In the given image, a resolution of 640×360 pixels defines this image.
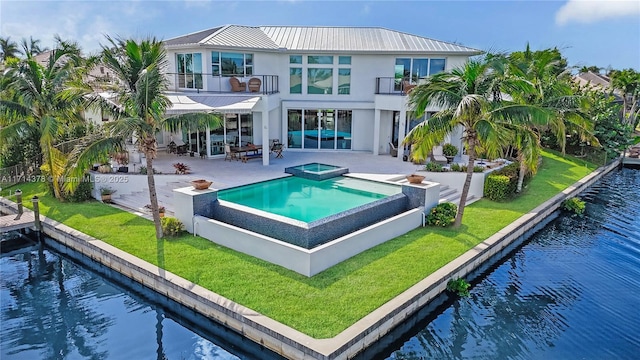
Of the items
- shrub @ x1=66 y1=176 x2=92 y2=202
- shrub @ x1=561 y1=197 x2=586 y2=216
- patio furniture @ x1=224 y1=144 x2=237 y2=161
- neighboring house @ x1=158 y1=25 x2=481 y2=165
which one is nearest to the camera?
shrub @ x1=66 y1=176 x2=92 y2=202

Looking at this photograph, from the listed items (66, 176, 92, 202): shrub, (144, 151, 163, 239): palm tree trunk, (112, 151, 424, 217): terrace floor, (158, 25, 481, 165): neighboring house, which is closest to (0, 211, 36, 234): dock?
(66, 176, 92, 202): shrub

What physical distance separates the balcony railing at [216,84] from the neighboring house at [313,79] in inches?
2.3

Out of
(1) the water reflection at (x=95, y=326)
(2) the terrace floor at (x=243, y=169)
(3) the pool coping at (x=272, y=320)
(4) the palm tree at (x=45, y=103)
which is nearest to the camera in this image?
(3) the pool coping at (x=272, y=320)

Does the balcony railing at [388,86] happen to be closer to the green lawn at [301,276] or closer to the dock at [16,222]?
the green lawn at [301,276]

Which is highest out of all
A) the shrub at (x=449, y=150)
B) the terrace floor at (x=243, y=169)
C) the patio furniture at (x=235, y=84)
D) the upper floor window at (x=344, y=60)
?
the upper floor window at (x=344, y=60)

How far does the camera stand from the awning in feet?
67.6

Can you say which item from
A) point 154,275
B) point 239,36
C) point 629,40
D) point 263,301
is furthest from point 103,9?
point 629,40

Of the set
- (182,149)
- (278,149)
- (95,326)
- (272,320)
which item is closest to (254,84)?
(278,149)

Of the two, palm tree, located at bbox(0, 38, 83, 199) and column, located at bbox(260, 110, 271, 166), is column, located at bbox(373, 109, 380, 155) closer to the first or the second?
column, located at bbox(260, 110, 271, 166)

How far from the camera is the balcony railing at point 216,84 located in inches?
950

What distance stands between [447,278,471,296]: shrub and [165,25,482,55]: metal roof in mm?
17640

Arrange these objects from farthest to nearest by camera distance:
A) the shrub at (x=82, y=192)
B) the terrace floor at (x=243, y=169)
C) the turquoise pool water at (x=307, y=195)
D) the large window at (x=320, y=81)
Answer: the large window at (x=320, y=81), the terrace floor at (x=243, y=169), the shrub at (x=82, y=192), the turquoise pool water at (x=307, y=195)

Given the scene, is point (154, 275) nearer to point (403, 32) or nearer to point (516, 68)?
point (516, 68)

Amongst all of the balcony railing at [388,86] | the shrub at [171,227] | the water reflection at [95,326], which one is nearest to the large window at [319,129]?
the balcony railing at [388,86]
